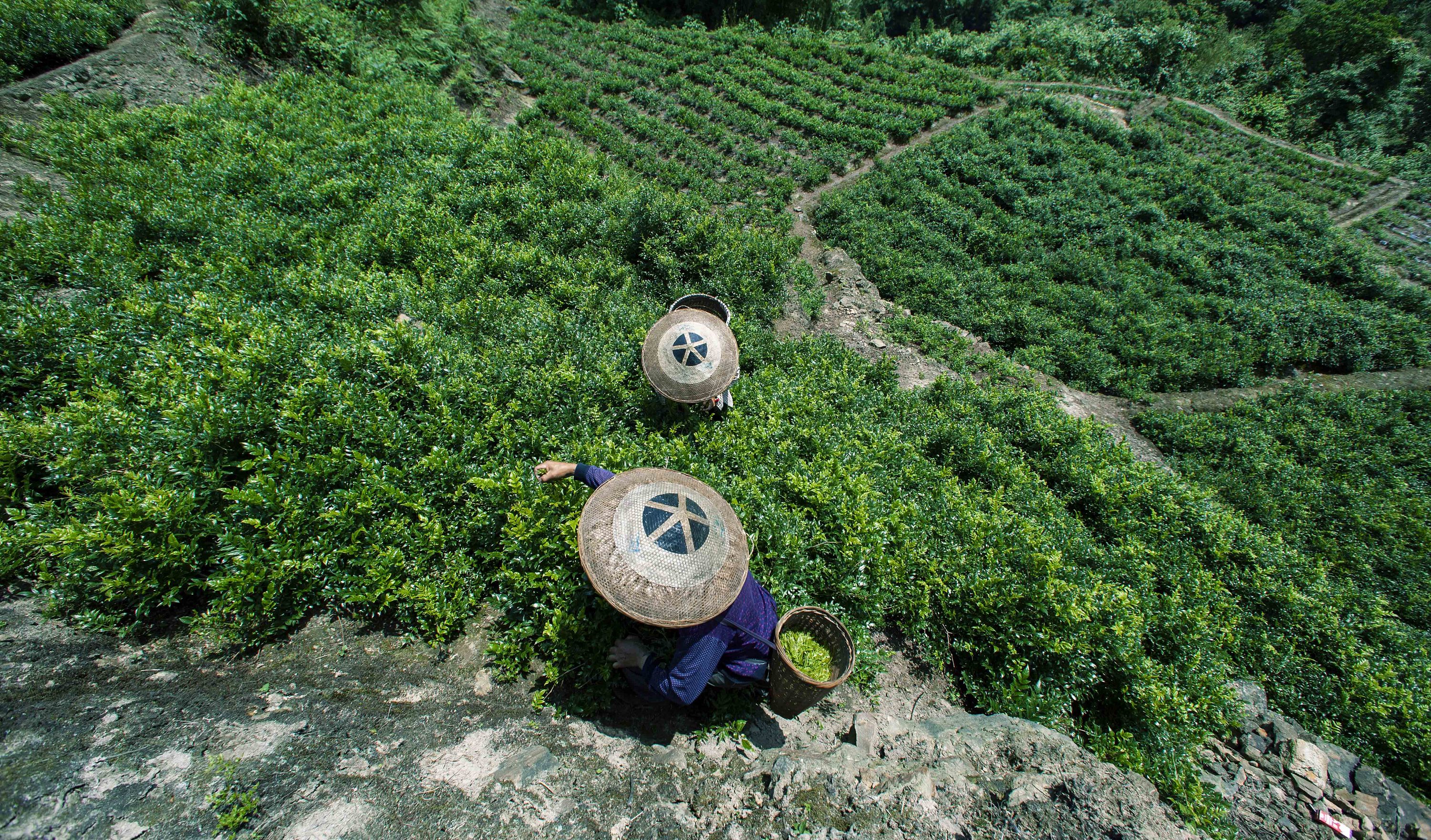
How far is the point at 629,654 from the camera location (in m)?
4.15

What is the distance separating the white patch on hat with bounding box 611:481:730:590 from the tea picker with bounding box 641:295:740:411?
236 cm

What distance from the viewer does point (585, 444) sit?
566 cm

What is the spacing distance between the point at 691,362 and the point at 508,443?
2091 mm

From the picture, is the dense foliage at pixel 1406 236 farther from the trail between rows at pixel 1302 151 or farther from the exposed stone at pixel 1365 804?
the exposed stone at pixel 1365 804

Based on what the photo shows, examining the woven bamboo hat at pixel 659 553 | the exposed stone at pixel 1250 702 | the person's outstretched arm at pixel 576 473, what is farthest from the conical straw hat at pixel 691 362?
the exposed stone at pixel 1250 702

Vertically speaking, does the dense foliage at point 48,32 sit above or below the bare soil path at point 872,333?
above

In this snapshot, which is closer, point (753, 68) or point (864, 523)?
point (864, 523)

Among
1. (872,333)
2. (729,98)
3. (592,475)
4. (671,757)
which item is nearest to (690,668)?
(671,757)

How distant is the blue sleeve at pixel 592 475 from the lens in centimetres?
455

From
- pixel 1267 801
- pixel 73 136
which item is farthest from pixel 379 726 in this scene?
pixel 73 136

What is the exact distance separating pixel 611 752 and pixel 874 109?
78.2 feet

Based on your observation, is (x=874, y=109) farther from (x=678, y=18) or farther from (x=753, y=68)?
(x=678, y=18)

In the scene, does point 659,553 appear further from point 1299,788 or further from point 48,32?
point 48,32

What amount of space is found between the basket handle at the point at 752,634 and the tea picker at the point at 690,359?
9.25 feet
